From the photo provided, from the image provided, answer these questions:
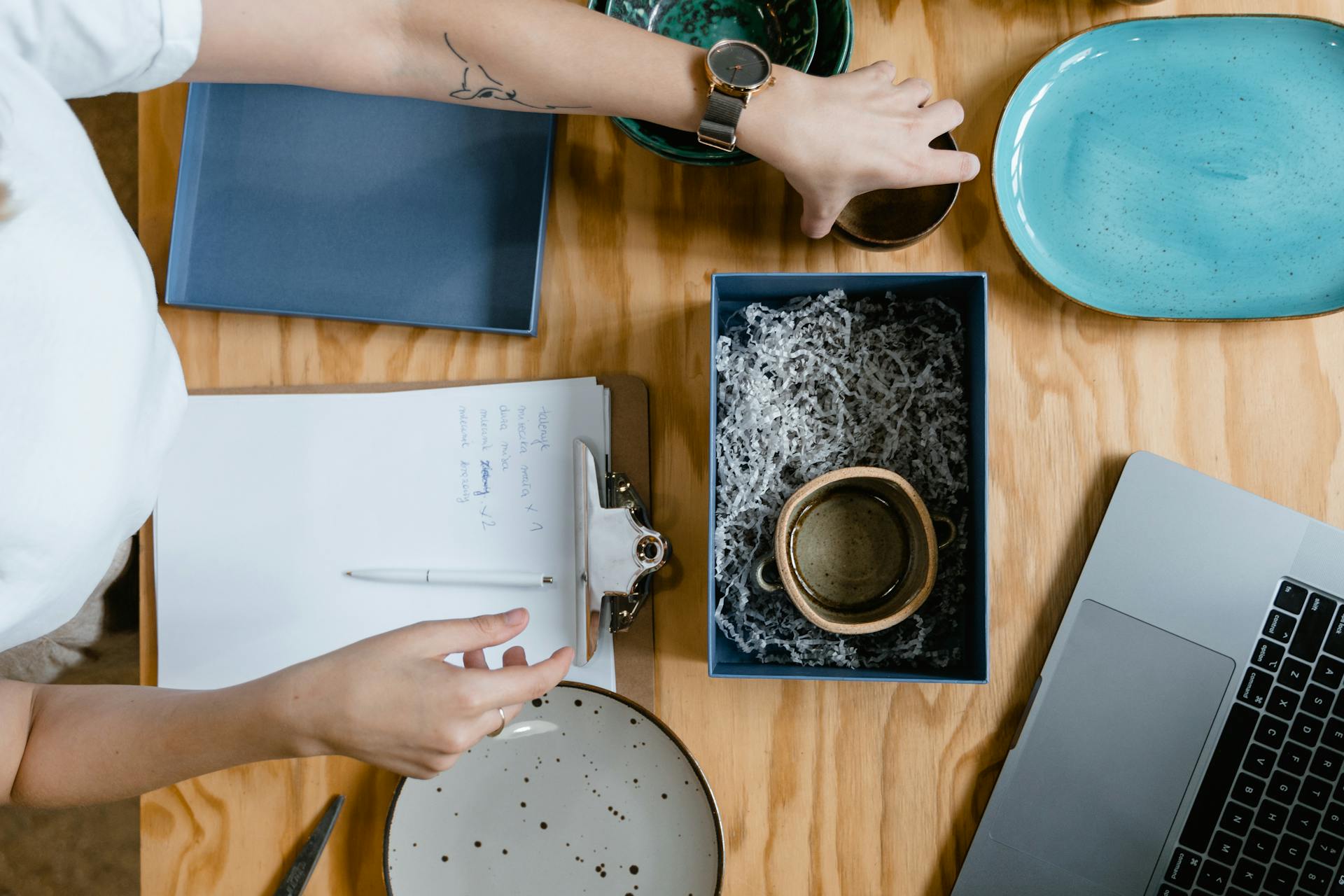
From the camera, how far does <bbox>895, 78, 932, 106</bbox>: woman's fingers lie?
25.1 inches

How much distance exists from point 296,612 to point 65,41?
448 mm

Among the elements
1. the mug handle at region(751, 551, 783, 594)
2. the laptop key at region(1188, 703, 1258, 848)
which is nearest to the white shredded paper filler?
the mug handle at region(751, 551, 783, 594)

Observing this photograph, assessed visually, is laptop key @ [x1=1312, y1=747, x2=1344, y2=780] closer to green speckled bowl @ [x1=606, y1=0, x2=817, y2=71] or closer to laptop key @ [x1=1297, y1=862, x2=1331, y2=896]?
laptop key @ [x1=1297, y1=862, x2=1331, y2=896]

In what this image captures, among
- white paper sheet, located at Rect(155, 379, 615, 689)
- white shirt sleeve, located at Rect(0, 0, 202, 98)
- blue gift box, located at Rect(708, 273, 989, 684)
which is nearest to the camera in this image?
white shirt sleeve, located at Rect(0, 0, 202, 98)

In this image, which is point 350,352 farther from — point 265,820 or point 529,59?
point 265,820

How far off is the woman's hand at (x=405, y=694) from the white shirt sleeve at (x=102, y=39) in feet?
1.34

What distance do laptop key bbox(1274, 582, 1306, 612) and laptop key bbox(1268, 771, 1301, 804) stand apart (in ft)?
0.41

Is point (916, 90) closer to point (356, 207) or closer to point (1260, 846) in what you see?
point (356, 207)

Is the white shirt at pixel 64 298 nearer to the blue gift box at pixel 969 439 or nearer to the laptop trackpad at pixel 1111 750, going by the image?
the blue gift box at pixel 969 439

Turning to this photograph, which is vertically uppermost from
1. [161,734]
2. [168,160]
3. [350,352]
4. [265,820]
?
[168,160]

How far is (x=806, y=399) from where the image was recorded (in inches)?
26.0

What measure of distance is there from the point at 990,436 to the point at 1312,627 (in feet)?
0.91

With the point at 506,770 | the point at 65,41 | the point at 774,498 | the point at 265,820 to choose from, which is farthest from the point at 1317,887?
the point at 65,41

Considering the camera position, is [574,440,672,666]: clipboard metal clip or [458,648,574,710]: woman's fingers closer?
[458,648,574,710]: woman's fingers
